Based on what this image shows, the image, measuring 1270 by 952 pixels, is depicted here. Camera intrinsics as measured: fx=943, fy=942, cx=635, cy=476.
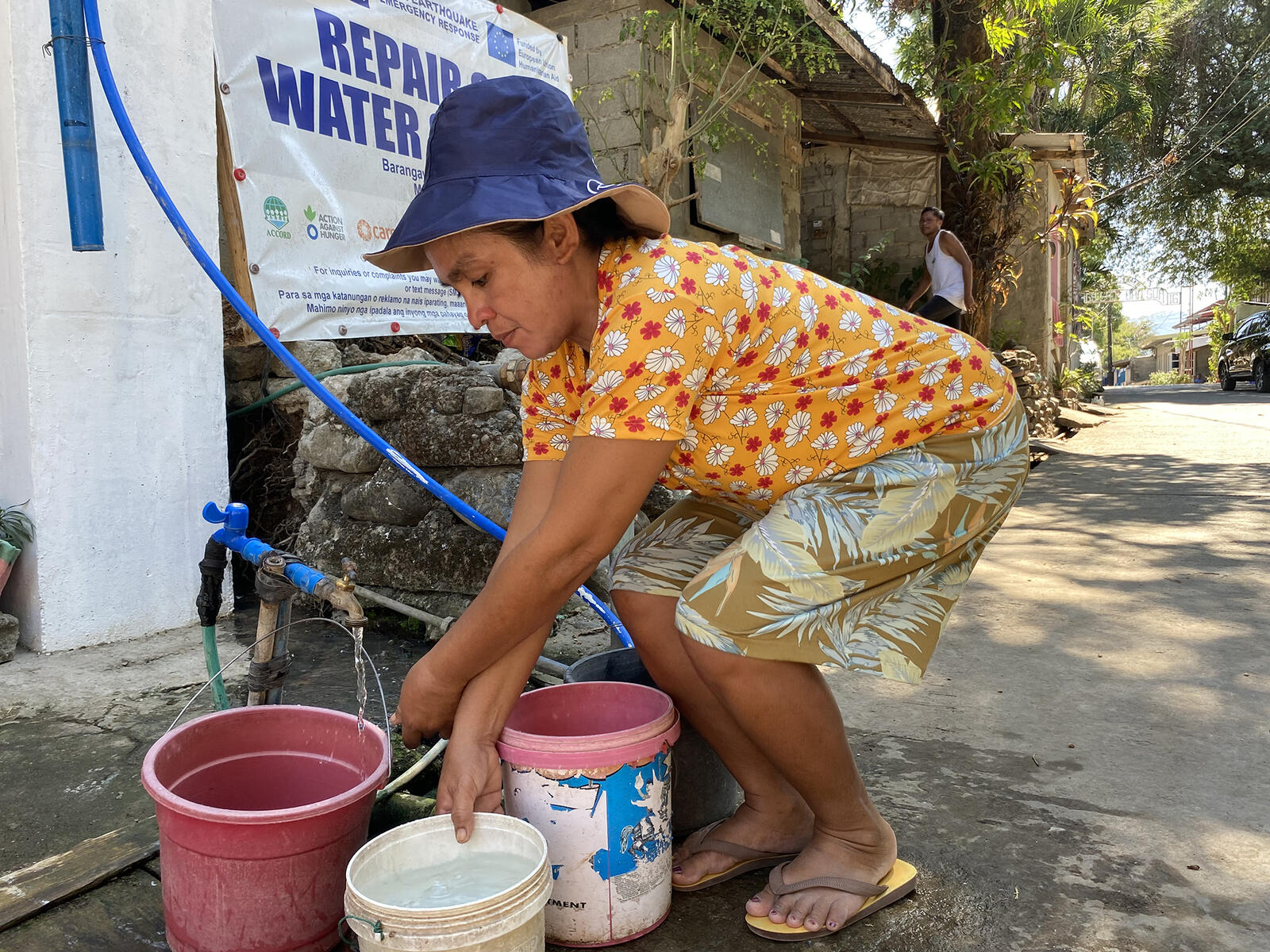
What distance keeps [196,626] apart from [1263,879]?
295 centimetres

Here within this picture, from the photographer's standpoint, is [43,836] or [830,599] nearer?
[830,599]

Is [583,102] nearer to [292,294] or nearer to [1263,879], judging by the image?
[292,294]

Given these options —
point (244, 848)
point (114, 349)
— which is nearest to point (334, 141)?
point (114, 349)

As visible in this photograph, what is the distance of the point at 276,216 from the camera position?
3.42 metres

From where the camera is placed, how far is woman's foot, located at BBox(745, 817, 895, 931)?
160 cm

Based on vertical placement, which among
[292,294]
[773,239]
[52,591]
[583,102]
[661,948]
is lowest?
[661,948]

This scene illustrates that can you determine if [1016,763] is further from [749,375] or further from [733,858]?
[749,375]

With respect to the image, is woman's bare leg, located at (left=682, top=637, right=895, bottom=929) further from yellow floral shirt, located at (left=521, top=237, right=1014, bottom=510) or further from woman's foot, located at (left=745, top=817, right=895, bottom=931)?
yellow floral shirt, located at (left=521, top=237, right=1014, bottom=510)

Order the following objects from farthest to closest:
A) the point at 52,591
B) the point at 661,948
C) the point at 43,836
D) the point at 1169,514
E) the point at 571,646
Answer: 1. the point at 1169,514
2. the point at 571,646
3. the point at 52,591
4. the point at 43,836
5. the point at 661,948

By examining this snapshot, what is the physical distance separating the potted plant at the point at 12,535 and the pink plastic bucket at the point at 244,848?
1536mm

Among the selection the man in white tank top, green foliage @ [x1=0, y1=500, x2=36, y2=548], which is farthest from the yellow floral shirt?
the man in white tank top

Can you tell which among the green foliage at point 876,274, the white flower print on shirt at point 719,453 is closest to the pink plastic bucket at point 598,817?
the white flower print on shirt at point 719,453

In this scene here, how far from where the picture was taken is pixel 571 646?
3055mm

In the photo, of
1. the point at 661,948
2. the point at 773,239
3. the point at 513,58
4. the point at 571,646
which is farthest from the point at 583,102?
the point at 661,948
